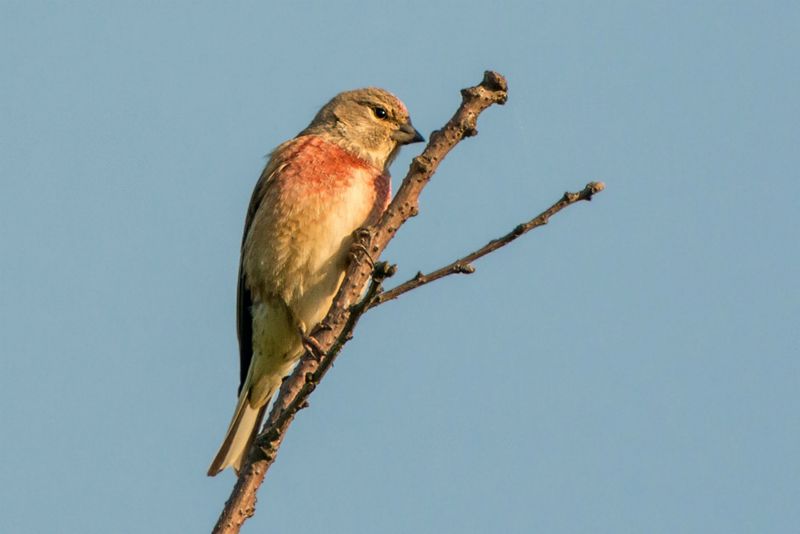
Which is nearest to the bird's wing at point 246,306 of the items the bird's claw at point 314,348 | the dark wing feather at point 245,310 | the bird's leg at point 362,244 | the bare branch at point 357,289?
the dark wing feather at point 245,310

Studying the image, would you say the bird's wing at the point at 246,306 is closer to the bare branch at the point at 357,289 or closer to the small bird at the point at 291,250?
the small bird at the point at 291,250

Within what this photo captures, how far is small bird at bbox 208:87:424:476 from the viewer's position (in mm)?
5793

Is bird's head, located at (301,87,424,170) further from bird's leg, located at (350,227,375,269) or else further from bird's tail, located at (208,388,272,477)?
bird's tail, located at (208,388,272,477)

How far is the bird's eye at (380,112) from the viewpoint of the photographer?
709 centimetres

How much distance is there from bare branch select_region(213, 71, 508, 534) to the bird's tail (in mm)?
1039

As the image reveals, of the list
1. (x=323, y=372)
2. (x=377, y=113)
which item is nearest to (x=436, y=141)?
(x=323, y=372)

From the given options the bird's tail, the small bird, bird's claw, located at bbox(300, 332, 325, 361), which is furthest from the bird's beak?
bird's claw, located at bbox(300, 332, 325, 361)

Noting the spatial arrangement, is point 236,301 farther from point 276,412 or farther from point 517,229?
point 517,229

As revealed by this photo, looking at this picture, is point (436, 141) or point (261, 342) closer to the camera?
point (436, 141)

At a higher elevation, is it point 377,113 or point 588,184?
point 377,113

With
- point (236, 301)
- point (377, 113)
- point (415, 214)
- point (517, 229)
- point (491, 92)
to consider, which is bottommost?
point (517, 229)

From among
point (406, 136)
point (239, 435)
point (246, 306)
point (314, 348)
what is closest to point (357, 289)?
point (314, 348)

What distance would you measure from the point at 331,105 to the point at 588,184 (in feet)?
12.7

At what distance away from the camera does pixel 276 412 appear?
4.17m
